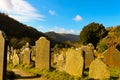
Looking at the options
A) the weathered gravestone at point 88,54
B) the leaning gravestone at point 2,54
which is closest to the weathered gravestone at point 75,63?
the leaning gravestone at point 2,54

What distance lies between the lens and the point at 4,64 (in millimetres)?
15641

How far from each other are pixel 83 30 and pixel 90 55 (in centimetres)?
3497

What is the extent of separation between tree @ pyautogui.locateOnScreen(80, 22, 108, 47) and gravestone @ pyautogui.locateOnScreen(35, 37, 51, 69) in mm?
35671

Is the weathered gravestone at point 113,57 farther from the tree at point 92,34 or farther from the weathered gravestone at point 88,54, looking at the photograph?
the tree at point 92,34

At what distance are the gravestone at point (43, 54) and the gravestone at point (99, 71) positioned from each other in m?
4.97

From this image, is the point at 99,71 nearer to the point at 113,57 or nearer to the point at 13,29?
the point at 113,57

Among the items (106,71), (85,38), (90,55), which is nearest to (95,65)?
(106,71)

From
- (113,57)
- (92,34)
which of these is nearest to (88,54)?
(113,57)

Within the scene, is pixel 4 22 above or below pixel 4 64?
above

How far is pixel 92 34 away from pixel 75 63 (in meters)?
40.5

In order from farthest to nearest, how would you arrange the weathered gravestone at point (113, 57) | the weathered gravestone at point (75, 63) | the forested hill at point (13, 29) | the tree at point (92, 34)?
the forested hill at point (13, 29), the tree at point (92, 34), the weathered gravestone at point (113, 57), the weathered gravestone at point (75, 63)

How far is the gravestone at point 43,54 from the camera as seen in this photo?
2239 centimetres

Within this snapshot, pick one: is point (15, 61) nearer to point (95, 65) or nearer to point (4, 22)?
point (95, 65)

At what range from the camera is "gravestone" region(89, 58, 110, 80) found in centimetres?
1761
